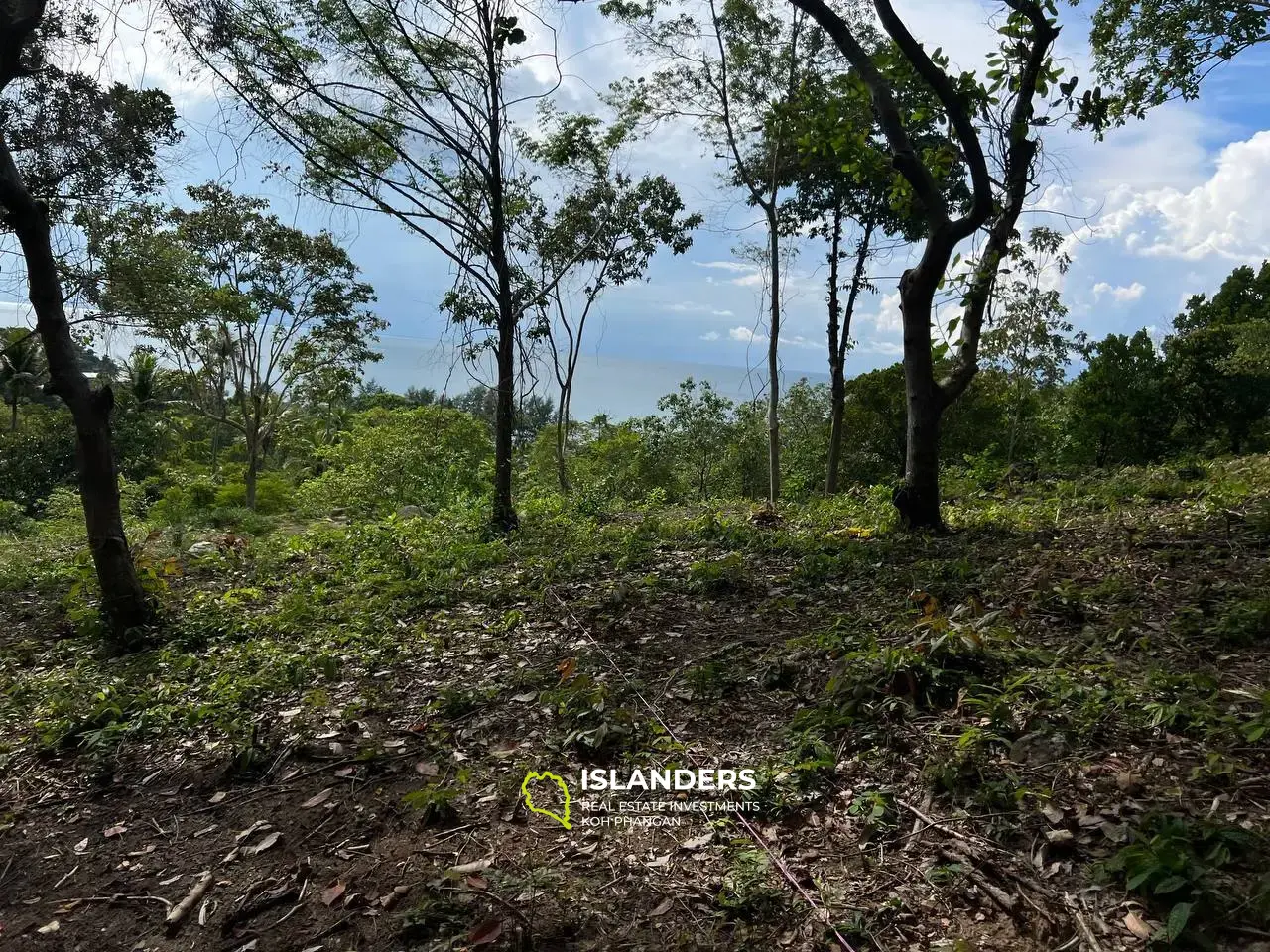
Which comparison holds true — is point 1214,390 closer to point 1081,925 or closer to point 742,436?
point 742,436

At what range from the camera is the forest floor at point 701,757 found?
2.06m

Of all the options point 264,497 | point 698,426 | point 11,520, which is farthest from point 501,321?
point 698,426

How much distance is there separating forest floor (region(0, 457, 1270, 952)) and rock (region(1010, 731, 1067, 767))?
1cm

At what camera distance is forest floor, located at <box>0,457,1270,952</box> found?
81.2 inches

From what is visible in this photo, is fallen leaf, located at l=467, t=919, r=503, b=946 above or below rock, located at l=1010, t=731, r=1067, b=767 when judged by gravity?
below

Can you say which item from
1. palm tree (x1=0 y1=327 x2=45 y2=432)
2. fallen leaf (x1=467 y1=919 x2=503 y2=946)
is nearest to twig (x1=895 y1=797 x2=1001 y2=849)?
fallen leaf (x1=467 y1=919 x2=503 y2=946)

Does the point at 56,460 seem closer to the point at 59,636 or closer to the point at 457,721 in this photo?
the point at 59,636

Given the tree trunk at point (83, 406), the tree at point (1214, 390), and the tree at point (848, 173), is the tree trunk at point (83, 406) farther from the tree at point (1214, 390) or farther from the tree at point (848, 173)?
the tree at point (1214, 390)

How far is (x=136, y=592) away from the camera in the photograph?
17.8ft

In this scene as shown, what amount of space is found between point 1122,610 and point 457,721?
336 cm

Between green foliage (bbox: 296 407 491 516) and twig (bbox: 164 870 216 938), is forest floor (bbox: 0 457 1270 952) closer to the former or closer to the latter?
twig (bbox: 164 870 216 938)

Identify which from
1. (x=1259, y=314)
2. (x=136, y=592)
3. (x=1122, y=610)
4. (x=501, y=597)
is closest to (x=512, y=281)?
(x=501, y=597)

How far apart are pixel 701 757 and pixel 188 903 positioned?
1907mm

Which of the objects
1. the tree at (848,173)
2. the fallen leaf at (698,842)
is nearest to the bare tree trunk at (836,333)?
the tree at (848,173)
